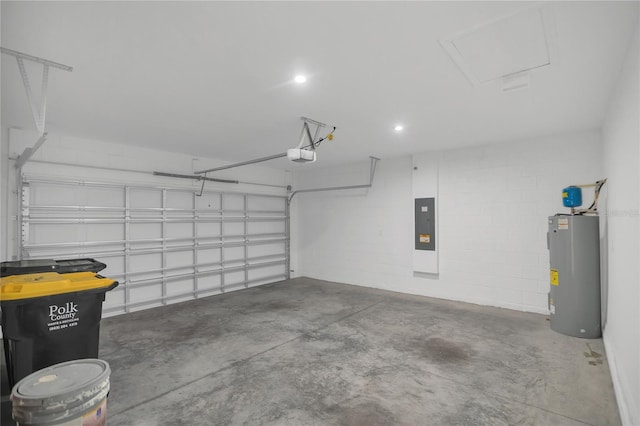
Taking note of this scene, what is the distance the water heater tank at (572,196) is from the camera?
393 centimetres

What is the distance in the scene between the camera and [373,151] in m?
5.54

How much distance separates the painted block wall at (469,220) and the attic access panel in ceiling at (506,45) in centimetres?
265

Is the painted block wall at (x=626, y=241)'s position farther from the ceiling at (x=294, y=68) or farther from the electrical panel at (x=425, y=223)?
the electrical panel at (x=425, y=223)

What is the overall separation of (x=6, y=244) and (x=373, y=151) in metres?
5.28

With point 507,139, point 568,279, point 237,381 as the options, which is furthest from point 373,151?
point 237,381

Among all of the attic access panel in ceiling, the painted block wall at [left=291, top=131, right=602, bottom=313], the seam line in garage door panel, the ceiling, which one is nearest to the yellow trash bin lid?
the ceiling

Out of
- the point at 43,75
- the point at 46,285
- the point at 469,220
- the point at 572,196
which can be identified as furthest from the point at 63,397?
the point at 469,220

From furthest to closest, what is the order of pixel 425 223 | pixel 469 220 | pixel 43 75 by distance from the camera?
pixel 425 223 < pixel 469 220 < pixel 43 75

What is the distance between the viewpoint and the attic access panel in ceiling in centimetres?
187

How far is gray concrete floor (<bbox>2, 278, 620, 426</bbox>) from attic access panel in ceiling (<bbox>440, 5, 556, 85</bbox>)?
2.57 metres

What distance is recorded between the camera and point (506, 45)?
2104mm

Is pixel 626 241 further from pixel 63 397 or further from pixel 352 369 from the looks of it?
pixel 63 397

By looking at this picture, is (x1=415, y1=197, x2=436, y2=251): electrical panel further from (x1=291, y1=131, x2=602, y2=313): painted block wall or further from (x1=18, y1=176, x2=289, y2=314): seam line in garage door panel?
(x1=18, y1=176, x2=289, y2=314): seam line in garage door panel

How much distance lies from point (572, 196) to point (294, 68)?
3808 mm
